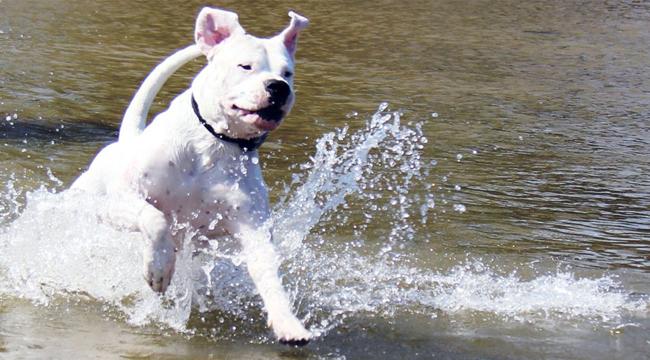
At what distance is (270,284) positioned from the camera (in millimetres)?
5176

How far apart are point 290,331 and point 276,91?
0.99m

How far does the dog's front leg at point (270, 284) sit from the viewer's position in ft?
16.0

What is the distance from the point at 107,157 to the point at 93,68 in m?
6.68

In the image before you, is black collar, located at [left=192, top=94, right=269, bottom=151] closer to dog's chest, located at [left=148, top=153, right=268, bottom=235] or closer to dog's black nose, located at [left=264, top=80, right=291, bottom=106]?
dog's chest, located at [left=148, top=153, right=268, bottom=235]

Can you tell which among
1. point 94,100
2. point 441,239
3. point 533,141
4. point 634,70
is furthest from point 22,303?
point 634,70

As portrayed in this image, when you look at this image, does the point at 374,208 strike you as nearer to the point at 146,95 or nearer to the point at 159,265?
the point at 146,95

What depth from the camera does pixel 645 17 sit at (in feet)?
68.3

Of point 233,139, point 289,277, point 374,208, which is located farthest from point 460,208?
point 233,139

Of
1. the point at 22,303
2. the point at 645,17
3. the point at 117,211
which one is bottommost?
the point at 645,17

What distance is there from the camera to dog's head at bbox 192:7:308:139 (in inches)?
201

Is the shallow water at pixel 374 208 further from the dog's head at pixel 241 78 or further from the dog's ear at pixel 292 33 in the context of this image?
the dog's ear at pixel 292 33

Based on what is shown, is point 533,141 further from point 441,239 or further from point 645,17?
point 645,17

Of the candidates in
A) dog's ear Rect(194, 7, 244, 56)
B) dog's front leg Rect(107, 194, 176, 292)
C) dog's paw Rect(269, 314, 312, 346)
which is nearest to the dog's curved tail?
dog's ear Rect(194, 7, 244, 56)

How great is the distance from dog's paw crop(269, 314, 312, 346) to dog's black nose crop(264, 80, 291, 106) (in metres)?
0.89
